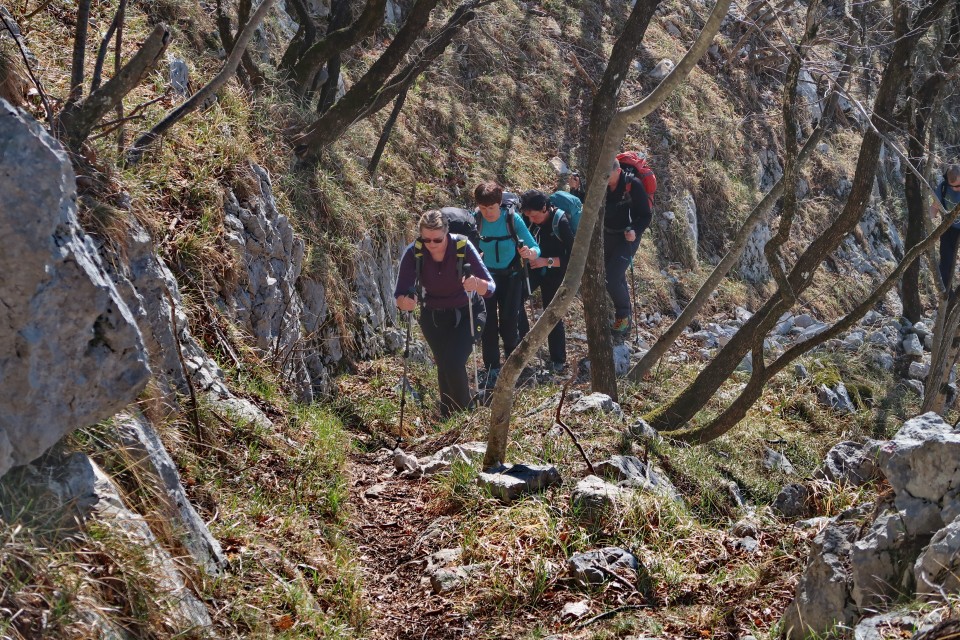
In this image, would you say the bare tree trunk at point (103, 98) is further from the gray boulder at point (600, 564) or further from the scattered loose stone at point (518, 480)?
the gray boulder at point (600, 564)

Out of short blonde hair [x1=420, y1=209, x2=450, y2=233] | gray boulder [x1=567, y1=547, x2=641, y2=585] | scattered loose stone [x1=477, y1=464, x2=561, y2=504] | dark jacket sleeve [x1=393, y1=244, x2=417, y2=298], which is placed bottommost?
gray boulder [x1=567, y1=547, x2=641, y2=585]

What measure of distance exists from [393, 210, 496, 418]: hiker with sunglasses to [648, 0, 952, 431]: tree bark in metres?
1.78

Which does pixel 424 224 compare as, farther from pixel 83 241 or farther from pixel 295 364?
pixel 83 241

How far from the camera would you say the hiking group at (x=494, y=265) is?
7.50 metres

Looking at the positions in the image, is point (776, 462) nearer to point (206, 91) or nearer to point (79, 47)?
point (206, 91)

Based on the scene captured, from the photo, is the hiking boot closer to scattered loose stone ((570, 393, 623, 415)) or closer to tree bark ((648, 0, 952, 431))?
tree bark ((648, 0, 952, 431))

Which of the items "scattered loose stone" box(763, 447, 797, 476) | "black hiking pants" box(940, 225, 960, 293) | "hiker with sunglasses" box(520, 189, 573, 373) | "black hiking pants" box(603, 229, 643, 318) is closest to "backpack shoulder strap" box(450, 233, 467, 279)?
"hiker with sunglasses" box(520, 189, 573, 373)

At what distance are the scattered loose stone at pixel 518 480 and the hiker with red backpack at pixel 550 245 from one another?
→ 153 inches

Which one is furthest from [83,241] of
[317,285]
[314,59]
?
[314,59]

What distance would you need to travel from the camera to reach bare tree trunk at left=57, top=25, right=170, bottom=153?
199 inches

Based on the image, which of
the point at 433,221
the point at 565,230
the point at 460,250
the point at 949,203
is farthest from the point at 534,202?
the point at 949,203

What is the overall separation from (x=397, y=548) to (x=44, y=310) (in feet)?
9.02

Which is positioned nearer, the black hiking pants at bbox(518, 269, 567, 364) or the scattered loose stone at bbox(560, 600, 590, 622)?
the scattered loose stone at bbox(560, 600, 590, 622)

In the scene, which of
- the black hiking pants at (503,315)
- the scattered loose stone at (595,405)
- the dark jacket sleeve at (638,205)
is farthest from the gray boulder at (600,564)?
the dark jacket sleeve at (638,205)
